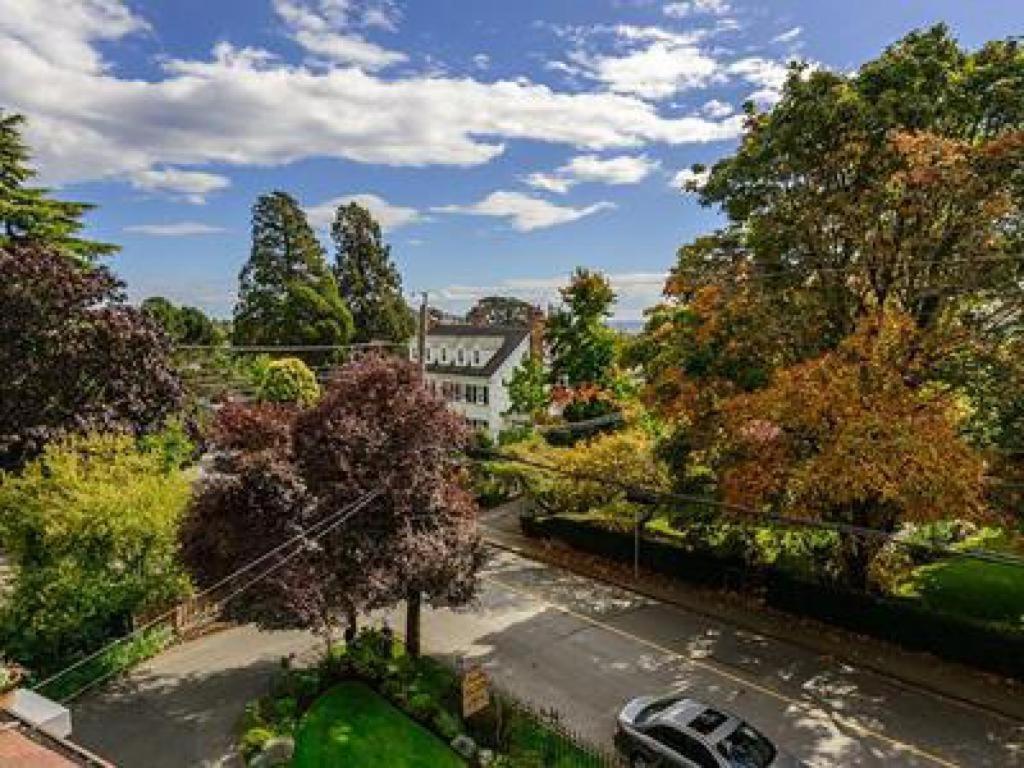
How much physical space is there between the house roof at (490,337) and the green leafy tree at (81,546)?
32202 millimetres

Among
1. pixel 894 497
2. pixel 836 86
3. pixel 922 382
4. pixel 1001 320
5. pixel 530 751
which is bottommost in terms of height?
pixel 530 751

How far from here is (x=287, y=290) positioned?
62062 millimetres

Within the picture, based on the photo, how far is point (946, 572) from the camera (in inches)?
1001

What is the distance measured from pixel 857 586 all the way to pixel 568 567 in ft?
30.3

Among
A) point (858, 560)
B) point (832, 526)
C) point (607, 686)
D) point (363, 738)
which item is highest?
point (832, 526)

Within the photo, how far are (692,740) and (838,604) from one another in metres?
8.93

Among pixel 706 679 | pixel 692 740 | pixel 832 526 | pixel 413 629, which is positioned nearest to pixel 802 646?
pixel 706 679

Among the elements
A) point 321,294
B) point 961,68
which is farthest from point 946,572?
point 321,294

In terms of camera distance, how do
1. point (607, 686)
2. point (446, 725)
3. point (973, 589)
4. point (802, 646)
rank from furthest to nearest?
1. point (973, 589)
2. point (802, 646)
3. point (607, 686)
4. point (446, 725)

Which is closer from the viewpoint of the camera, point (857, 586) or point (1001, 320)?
point (1001, 320)

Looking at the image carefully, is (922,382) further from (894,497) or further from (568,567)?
(568,567)

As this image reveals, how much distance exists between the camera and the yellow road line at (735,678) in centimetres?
1602

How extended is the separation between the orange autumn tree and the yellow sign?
26.1 ft

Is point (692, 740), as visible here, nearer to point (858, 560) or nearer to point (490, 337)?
point (858, 560)
